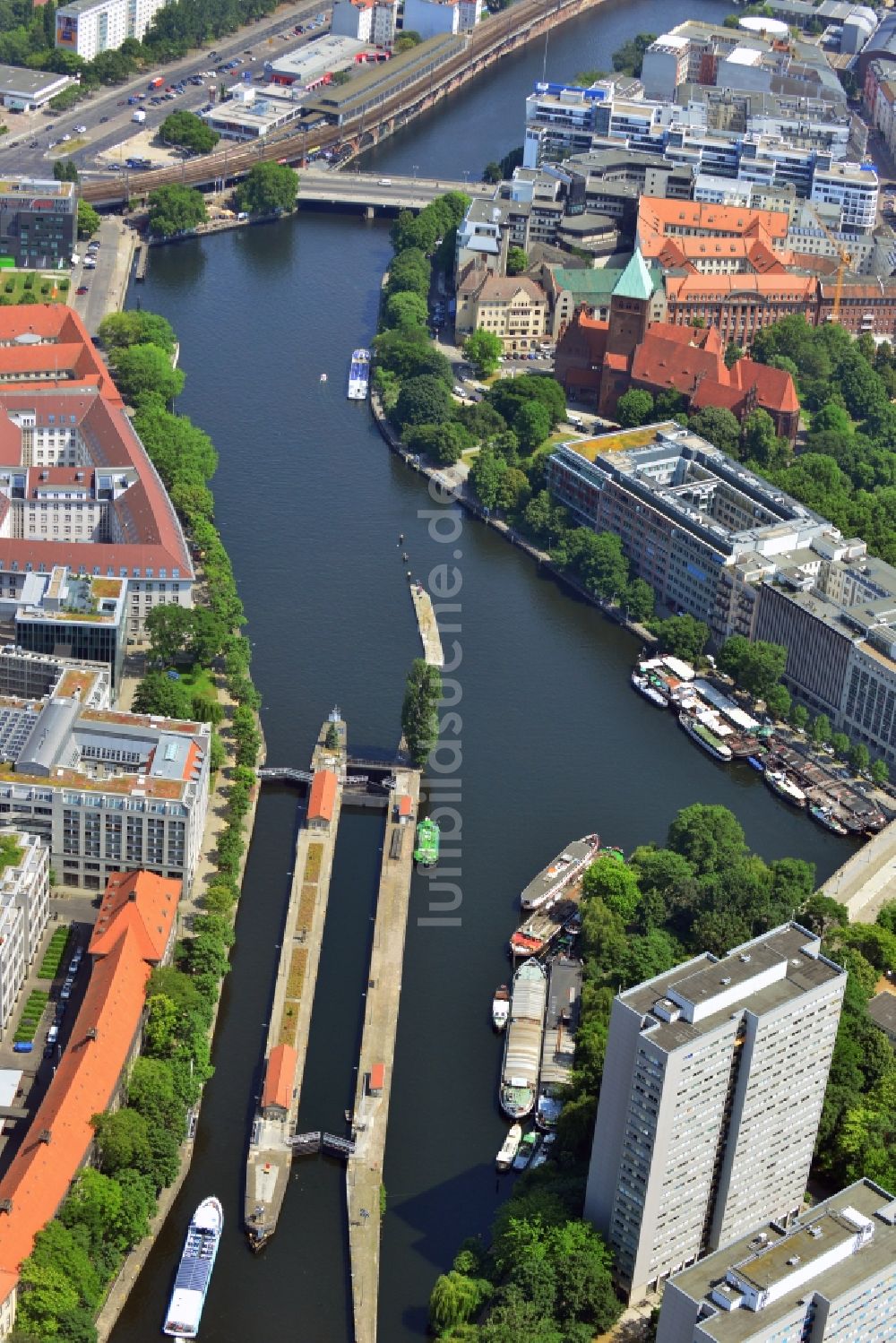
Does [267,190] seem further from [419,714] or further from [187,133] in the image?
[419,714]

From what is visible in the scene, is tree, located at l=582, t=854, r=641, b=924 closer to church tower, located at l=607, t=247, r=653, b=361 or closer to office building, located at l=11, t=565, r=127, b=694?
office building, located at l=11, t=565, r=127, b=694

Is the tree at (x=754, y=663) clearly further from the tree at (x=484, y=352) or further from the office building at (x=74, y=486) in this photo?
the tree at (x=484, y=352)

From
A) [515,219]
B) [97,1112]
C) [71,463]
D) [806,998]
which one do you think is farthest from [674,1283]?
[515,219]

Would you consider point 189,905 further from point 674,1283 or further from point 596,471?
point 596,471

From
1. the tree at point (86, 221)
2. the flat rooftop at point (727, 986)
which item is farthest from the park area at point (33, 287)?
the flat rooftop at point (727, 986)

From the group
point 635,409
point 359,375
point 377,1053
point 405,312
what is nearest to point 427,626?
point 635,409

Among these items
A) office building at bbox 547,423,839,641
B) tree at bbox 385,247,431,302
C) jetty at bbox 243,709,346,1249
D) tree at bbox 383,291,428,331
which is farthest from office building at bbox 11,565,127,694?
tree at bbox 385,247,431,302
